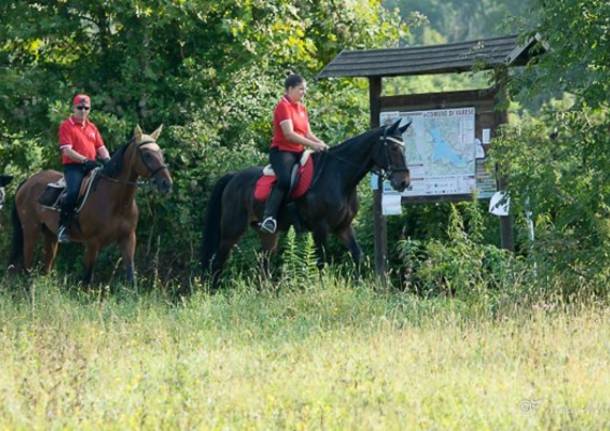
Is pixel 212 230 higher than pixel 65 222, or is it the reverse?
pixel 65 222

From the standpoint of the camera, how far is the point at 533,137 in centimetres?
1549

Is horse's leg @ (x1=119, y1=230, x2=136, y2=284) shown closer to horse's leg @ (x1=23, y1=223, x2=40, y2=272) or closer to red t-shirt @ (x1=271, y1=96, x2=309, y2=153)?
horse's leg @ (x1=23, y1=223, x2=40, y2=272)

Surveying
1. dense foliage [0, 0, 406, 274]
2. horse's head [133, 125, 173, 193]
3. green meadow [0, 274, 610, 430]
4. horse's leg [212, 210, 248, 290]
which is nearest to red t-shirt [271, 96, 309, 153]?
horse's head [133, 125, 173, 193]

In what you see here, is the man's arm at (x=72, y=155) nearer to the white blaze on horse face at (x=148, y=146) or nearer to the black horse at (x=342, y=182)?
the white blaze on horse face at (x=148, y=146)

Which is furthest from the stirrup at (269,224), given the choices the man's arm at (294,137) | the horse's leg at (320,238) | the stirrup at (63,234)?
the stirrup at (63,234)

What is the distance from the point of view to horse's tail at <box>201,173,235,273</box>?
1989cm

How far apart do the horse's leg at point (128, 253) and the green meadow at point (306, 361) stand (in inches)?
100

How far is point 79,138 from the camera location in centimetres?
1870

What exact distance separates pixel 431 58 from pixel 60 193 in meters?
5.15

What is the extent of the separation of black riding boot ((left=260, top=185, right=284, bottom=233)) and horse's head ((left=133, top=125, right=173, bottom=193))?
1295mm

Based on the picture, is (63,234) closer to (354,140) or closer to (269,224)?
(269,224)

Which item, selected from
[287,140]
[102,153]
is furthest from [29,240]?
[287,140]

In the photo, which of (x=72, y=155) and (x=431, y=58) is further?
(x=431, y=58)

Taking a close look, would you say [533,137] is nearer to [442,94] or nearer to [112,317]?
[442,94]
